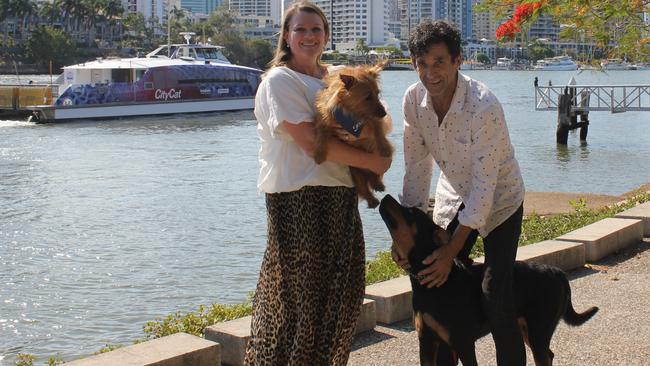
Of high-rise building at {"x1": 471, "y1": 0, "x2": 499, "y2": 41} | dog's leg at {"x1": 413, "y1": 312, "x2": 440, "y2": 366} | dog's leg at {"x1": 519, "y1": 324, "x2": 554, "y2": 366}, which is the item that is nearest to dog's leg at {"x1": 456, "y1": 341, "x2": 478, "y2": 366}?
dog's leg at {"x1": 413, "y1": 312, "x2": 440, "y2": 366}

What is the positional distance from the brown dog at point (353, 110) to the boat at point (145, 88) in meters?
33.1

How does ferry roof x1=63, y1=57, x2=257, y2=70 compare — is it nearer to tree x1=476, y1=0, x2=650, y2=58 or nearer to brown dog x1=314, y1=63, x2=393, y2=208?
tree x1=476, y1=0, x2=650, y2=58

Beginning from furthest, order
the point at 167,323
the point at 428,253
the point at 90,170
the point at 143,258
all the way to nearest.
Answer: the point at 90,170 → the point at 143,258 → the point at 167,323 → the point at 428,253

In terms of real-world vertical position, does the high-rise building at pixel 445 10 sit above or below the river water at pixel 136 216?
above

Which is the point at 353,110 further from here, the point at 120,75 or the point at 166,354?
the point at 120,75

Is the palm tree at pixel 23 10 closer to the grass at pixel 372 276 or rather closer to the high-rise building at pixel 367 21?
the high-rise building at pixel 367 21

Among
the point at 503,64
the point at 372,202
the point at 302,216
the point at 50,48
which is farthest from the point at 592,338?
the point at 503,64

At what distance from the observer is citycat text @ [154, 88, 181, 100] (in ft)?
132

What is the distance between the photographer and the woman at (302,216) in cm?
342

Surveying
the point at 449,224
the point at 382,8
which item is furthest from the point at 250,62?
the point at 449,224

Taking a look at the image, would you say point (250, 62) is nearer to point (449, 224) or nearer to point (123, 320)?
point (123, 320)

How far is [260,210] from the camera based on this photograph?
1652cm

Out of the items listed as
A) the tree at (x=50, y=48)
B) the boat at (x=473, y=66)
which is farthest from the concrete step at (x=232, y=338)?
the boat at (x=473, y=66)

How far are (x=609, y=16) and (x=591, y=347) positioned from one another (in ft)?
15.0
